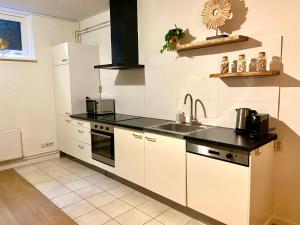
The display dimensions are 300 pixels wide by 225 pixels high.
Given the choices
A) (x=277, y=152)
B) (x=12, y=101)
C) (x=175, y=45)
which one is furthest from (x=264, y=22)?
(x=12, y=101)

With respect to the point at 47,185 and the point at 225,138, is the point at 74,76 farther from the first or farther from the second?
the point at 225,138

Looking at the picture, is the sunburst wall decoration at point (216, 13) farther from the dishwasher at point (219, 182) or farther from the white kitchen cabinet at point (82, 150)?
the white kitchen cabinet at point (82, 150)

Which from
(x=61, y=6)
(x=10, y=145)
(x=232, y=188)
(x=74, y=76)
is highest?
(x=61, y=6)

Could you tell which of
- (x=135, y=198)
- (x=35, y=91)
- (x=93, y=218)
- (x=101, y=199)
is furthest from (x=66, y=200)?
(x=35, y=91)

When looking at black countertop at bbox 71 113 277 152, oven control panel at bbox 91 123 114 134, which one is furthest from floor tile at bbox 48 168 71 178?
black countertop at bbox 71 113 277 152

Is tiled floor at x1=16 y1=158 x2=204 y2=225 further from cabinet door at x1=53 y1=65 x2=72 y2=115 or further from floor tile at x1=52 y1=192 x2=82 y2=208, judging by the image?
cabinet door at x1=53 y1=65 x2=72 y2=115

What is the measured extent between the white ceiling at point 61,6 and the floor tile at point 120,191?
8.60 feet

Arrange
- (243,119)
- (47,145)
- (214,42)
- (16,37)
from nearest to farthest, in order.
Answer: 1. (243,119)
2. (214,42)
3. (16,37)
4. (47,145)

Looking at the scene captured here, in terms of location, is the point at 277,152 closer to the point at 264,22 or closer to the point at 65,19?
→ the point at 264,22

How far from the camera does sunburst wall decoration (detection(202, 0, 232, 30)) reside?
7.02 feet

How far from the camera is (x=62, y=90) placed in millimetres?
3854

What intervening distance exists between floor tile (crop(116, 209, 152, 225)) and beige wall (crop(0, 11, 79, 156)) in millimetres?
2397

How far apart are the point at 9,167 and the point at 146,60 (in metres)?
2.79

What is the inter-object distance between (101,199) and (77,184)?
58 centimetres
